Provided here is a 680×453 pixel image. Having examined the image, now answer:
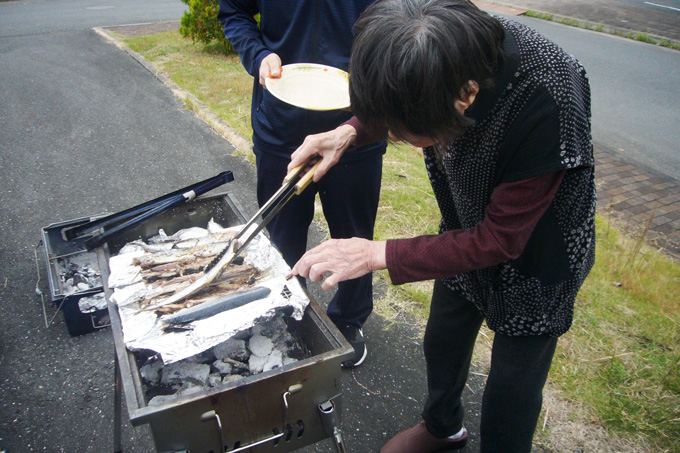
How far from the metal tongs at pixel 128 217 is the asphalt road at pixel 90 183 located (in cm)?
92

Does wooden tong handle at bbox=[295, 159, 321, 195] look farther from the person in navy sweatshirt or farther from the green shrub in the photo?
the green shrub

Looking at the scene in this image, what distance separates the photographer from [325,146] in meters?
1.57

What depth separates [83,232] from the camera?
1.66 m

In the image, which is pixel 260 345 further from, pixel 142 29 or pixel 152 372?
pixel 142 29

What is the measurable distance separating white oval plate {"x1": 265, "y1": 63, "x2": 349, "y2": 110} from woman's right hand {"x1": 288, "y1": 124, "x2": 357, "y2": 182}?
0.30 metres

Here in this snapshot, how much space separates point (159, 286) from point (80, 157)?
12.0 ft

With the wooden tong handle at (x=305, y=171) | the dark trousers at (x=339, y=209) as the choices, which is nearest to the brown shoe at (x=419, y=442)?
the dark trousers at (x=339, y=209)

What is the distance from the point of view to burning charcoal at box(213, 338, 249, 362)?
156 cm

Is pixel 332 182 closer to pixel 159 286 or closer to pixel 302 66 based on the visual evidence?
pixel 302 66

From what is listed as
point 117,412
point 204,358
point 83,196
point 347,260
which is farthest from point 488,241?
point 83,196

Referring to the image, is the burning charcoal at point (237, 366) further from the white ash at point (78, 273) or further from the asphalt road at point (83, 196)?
the white ash at point (78, 273)

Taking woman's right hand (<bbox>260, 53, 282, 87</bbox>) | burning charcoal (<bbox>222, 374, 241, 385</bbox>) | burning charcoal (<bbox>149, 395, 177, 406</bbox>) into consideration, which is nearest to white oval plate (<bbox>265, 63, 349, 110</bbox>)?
woman's right hand (<bbox>260, 53, 282, 87</bbox>)

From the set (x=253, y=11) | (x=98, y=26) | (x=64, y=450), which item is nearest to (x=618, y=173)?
(x=253, y=11)

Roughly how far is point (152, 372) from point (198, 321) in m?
0.30
